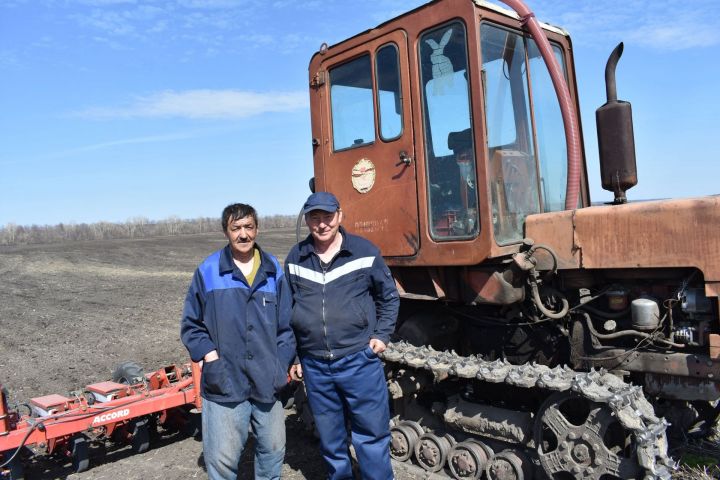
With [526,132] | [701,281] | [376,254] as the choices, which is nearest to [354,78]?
[526,132]

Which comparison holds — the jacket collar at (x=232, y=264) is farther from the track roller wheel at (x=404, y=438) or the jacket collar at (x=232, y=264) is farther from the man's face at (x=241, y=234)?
the track roller wheel at (x=404, y=438)

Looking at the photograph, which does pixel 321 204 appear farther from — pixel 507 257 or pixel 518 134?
pixel 518 134

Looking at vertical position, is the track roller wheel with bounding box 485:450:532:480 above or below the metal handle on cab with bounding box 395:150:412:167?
below


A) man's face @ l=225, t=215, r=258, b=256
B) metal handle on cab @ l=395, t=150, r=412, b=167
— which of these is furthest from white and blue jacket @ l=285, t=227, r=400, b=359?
metal handle on cab @ l=395, t=150, r=412, b=167

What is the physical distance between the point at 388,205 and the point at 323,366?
136cm

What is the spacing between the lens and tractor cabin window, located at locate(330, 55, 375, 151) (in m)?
4.50

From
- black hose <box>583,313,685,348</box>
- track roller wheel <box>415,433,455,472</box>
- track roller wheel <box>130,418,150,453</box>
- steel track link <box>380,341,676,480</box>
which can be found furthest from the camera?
track roller wheel <box>130,418,150,453</box>

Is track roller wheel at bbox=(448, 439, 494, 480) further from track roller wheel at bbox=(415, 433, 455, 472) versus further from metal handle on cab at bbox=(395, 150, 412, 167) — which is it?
metal handle on cab at bbox=(395, 150, 412, 167)

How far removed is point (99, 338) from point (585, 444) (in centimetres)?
845

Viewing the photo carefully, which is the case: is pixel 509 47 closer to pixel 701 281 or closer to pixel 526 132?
pixel 526 132

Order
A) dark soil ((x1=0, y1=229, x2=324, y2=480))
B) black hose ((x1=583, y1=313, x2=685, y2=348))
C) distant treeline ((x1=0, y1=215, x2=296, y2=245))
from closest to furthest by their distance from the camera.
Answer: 1. black hose ((x1=583, y1=313, x2=685, y2=348))
2. dark soil ((x1=0, y1=229, x2=324, y2=480))
3. distant treeline ((x1=0, y1=215, x2=296, y2=245))

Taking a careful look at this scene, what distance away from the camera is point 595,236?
3682mm

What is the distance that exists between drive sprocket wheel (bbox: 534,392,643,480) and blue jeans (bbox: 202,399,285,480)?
5.27 ft

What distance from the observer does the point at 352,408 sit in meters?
3.56
